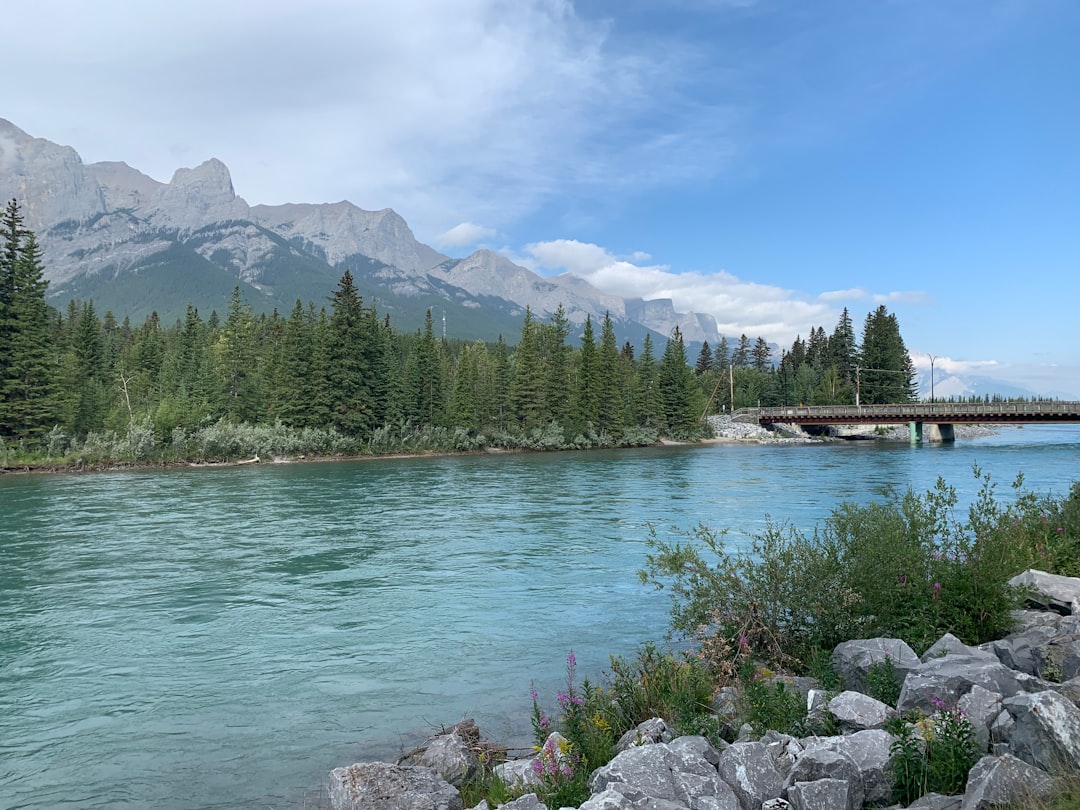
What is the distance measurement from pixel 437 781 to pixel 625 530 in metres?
20.5

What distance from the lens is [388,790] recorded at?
24.3ft

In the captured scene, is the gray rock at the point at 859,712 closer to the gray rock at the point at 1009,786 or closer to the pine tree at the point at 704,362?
the gray rock at the point at 1009,786

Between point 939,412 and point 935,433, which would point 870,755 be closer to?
point 939,412

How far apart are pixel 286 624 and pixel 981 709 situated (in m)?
13.8

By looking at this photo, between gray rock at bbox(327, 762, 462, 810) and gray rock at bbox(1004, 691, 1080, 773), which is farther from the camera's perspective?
gray rock at bbox(327, 762, 462, 810)

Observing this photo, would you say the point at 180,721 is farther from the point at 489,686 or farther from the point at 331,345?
the point at 331,345

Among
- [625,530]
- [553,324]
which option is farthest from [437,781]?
[553,324]

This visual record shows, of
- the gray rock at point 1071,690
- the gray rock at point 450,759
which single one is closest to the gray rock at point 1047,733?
the gray rock at point 1071,690

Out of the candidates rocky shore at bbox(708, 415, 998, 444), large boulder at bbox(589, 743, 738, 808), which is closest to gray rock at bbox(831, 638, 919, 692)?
large boulder at bbox(589, 743, 738, 808)

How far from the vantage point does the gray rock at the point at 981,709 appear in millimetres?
6094

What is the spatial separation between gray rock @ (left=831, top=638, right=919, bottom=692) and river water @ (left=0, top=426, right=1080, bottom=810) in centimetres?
436

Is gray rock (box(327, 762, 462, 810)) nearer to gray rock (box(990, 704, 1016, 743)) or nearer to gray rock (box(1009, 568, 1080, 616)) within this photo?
gray rock (box(990, 704, 1016, 743))

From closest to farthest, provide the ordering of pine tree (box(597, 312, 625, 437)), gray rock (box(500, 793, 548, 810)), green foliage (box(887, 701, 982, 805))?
green foliage (box(887, 701, 982, 805)) → gray rock (box(500, 793, 548, 810)) → pine tree (box(597, 312, 625, 437))

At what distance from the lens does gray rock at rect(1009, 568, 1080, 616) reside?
34.9 ft
